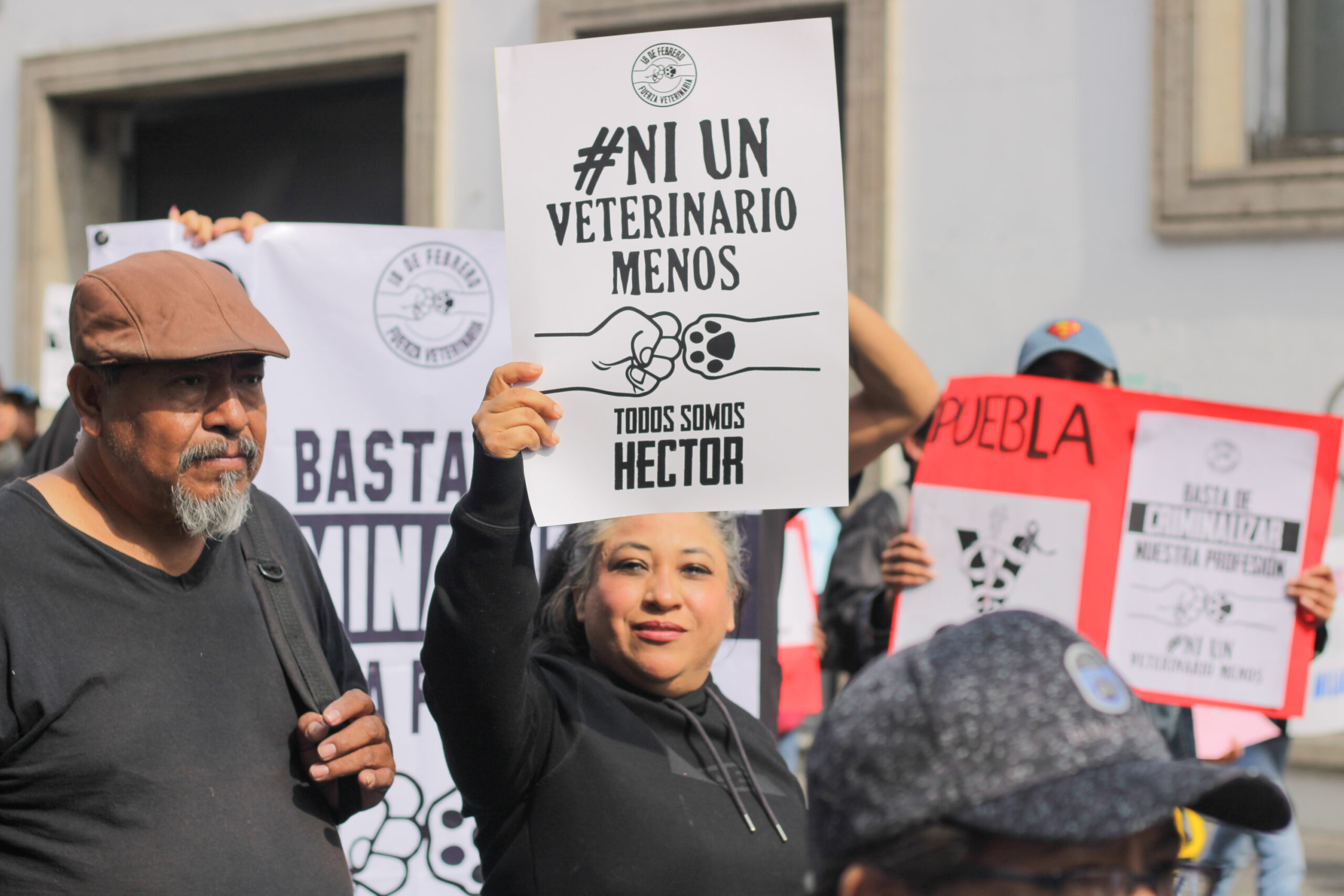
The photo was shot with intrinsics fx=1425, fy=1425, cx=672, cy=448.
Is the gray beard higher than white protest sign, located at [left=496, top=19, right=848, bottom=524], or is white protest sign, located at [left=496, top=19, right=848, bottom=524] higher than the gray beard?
white protest sign, located at [left=496, top=19, right=848, bottom=524]

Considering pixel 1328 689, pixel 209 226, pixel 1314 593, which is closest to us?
pixel 1314 593

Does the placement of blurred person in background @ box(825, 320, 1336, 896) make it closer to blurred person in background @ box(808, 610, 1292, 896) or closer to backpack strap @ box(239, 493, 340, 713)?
backpack strap @ box(239, 493, 340, 713)

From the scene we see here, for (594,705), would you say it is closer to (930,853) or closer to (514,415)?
(514,415)

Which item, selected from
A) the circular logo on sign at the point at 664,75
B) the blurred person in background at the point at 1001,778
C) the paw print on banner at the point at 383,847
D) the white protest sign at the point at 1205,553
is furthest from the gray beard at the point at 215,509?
the white protest sign at the point at 1205,553

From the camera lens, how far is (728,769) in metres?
2.15

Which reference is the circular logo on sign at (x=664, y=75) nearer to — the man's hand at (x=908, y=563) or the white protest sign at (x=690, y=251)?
the white protest sign at (x=690, y=251)

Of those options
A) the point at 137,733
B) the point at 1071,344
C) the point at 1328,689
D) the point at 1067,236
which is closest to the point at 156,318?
the point at 137,733

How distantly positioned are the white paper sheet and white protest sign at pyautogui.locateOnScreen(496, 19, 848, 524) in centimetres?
120

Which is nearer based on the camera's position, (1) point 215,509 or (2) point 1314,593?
(1) point 215,509

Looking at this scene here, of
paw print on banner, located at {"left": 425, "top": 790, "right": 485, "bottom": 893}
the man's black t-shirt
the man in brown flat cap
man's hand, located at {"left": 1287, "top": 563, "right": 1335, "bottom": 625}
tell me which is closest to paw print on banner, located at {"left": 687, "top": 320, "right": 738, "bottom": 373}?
the man in brown flat cap

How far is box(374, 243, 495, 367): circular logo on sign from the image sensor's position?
343 cm

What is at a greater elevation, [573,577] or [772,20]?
[772,20]

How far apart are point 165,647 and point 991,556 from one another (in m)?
1.88

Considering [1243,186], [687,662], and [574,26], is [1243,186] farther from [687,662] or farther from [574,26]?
[687,662]
